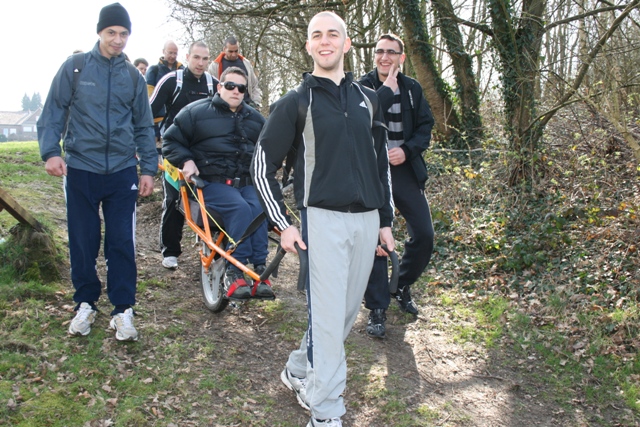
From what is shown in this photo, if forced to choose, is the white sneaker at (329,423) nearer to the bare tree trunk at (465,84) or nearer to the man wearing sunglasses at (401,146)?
the man wearing sunglasses at (401,146)

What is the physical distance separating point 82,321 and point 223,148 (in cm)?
196

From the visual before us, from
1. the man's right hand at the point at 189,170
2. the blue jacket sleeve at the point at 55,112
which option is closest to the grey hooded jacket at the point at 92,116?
the blue jacket sleeve at the point at 55,112

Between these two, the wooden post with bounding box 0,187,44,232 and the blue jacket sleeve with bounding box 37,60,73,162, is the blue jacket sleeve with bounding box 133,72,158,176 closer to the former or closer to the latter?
the blue jacket sleeve with bounding box 37,60,73,162

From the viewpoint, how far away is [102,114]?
439 cm

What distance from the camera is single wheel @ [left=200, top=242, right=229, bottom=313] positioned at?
537 cm

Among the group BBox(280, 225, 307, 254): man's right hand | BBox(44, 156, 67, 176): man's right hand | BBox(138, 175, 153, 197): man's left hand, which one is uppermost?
BBox(44, 156, 67, 176): man's right hand

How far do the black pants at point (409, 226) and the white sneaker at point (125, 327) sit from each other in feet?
6.15

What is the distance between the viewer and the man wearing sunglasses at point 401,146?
16.6 feet

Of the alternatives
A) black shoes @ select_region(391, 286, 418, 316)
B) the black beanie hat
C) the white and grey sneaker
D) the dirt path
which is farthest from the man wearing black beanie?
black shoes @ select_region(391, 286, 418, 316)

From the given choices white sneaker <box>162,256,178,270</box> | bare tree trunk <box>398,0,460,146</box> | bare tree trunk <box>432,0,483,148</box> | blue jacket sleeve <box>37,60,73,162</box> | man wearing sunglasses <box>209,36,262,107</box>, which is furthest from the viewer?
bare tree trunk <box>432,0,483,148</box>

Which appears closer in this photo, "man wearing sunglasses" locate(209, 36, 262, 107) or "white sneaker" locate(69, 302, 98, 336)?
"white sneaker" locate(69, 302, 98, 336)

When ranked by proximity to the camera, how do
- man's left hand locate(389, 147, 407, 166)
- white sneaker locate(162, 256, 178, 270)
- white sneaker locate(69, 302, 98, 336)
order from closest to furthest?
white sneaker locate(69, 302, 98, 336)
man's left hand locate(389, 147, 407, 166)
white sneaker locate(162, 256, 178, 270)

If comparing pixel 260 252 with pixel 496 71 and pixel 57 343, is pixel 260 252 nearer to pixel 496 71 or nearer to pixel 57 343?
pixel 57 343

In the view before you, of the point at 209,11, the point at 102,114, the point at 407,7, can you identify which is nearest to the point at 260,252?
the point at 102,114
